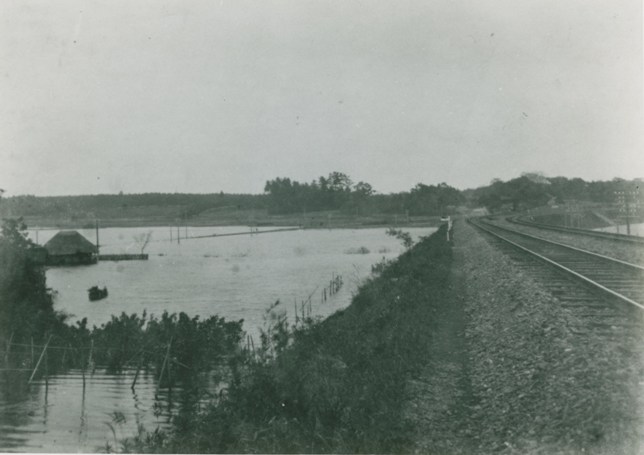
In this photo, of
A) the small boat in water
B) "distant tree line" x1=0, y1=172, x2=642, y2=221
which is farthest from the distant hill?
the small boat in water

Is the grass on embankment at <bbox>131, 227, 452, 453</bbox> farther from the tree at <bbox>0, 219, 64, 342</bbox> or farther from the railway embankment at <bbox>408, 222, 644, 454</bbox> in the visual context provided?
the tree at <bbox>0, 219, 64, 342</bbox>

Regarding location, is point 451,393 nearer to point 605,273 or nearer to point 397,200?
point 605,273

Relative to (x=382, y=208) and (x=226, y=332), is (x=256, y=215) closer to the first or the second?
(x=382, y=208)

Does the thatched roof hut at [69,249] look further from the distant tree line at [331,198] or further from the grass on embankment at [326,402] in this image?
the distant tree line at [331,198]

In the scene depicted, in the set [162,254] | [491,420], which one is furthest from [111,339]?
[162,254]

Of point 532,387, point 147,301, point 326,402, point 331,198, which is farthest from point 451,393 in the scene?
point 331,198

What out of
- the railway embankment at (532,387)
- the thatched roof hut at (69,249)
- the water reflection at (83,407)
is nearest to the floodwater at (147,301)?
the water reflection at (83,407)
